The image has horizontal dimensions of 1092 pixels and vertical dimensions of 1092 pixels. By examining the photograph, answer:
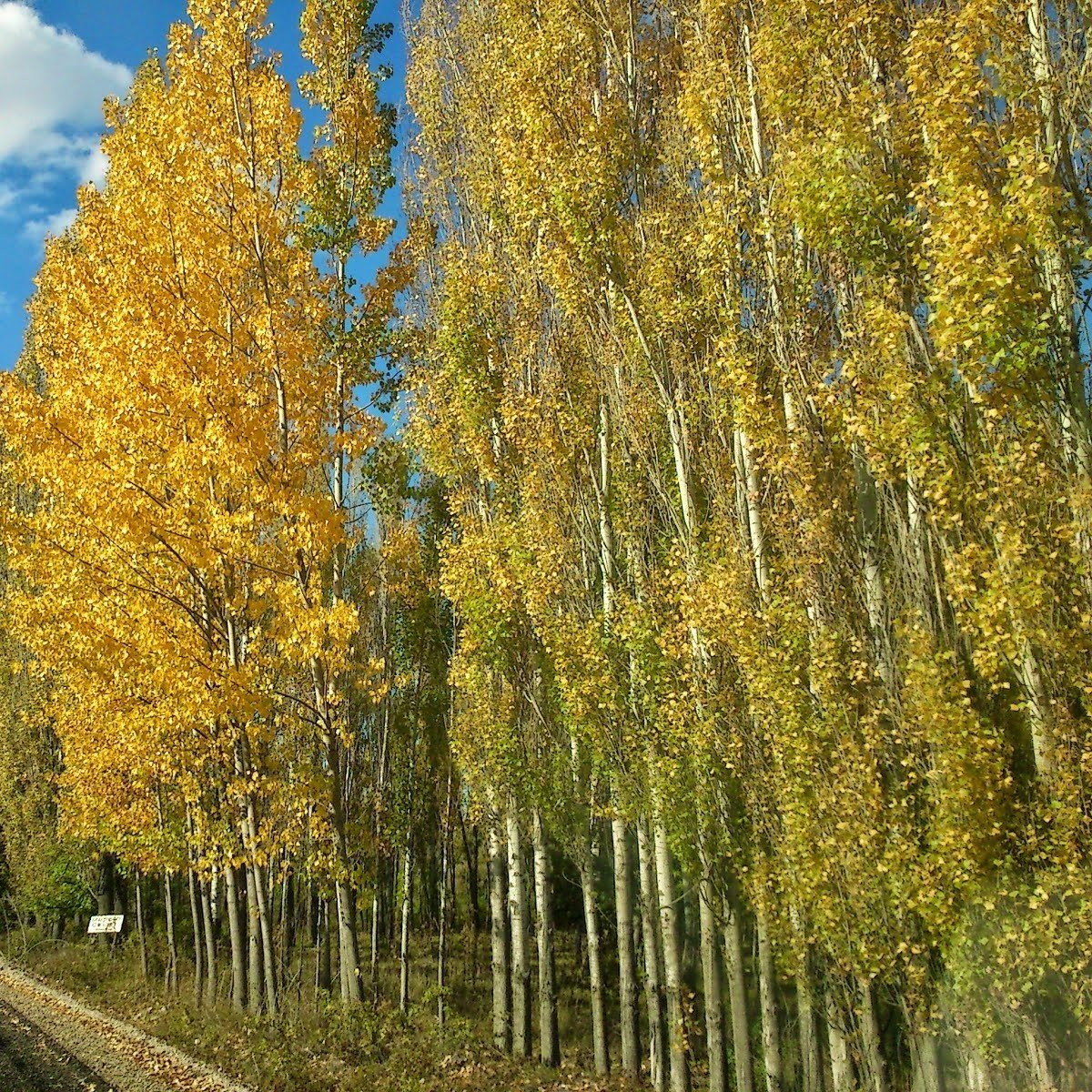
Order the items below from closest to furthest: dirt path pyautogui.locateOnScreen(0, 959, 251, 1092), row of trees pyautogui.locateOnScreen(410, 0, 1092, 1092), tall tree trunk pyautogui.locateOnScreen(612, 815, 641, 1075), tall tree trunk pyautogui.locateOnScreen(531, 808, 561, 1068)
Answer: row of trees pyautogui.locateOnScreen(410, 0, 1092, 1092) < dirt path pyautogui.locateOnScreen(0, 959, 251, 1092) < tall tree trunk pyautogui.locateOnScreen(612, 815, 641, 1075) < tall tree trunk pyautogui.locateOnScreen(531, 808, 561, 1068)

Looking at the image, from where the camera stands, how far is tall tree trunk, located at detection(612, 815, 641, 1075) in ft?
37.7

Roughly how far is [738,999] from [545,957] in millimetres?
4133

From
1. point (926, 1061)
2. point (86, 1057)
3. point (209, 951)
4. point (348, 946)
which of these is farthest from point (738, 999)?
point (209, 951)

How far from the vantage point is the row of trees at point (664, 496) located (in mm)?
5848

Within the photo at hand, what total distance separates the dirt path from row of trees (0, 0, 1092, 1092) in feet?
4.74

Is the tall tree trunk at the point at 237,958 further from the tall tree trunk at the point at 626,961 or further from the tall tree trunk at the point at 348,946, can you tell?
the tall tree trunk at the point at 626,961

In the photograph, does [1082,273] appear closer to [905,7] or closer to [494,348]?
[905,7]

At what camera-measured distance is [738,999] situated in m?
9.16

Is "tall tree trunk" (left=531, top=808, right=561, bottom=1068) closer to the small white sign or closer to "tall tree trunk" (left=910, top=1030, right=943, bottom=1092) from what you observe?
"tall tree trunk" (left=910, top=1030, right=943, bottom=1092)

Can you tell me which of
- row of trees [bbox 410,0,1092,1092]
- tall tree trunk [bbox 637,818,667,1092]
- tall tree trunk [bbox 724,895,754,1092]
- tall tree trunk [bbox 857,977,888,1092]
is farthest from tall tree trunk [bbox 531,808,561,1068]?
tall tree trunk [bbox 857,977,888,1092]

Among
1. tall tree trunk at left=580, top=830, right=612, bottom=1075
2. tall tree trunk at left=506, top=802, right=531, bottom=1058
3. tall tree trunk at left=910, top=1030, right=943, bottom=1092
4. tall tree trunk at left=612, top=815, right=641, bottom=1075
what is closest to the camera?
tall tree trunk at left=910, top=1030, right=943, bottom=1092

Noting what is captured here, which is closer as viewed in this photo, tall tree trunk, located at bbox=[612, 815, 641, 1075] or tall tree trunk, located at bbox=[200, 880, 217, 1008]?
tall tree trunk, located at bbox=[612, 815, 641, 1075]

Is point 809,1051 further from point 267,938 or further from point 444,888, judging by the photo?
point 444,888

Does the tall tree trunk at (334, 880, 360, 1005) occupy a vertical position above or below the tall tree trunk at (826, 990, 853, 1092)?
above
